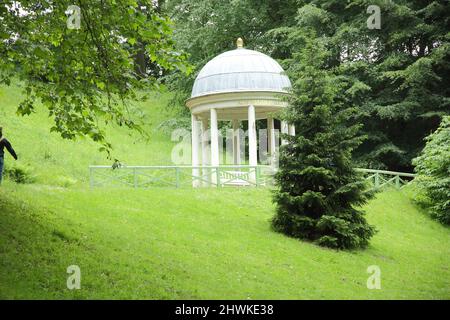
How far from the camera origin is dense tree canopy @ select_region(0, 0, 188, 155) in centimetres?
905

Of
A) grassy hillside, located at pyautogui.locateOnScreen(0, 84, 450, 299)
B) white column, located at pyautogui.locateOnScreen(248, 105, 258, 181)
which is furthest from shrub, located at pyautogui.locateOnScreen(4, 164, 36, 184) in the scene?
white column, located at pyautogui.locateOnScreen(248, 105, 258, 181)

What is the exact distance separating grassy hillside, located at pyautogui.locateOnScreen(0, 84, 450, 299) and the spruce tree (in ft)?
1.99

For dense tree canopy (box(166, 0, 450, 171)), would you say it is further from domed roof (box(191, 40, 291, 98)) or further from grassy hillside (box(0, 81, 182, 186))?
grassy hillside (box(0, 81, 182, 186))

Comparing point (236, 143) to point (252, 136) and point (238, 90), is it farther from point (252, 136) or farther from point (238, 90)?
point (238, 90)

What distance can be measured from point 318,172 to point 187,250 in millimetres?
4553

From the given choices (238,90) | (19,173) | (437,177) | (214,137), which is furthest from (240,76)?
(437,177)

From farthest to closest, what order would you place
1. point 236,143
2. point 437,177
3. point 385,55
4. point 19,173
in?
1. point 385,55
2. point 236,143
3. point 437,177
4. point 19,173

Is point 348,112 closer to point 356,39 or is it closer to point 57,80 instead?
point 57,80

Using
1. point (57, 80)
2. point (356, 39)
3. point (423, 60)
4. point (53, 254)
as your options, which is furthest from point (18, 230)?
point (356, 39)

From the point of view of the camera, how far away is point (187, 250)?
35.4 feet

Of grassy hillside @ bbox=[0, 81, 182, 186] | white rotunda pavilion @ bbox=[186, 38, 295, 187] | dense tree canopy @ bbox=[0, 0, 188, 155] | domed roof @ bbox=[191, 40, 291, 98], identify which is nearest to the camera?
dense tree canopy @ bbox=[0, 0, 188, 155]

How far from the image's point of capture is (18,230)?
948cm

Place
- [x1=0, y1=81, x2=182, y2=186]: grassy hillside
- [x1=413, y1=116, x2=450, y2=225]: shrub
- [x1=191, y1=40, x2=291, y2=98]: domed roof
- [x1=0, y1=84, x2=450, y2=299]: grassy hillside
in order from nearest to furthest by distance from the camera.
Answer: [x1=0, y1=84, x2=450, y2=299]: grassy hillside < [x1=191, y1=40, x2=291, y2=98]: domed roof < [x1=413, y1=116, x2=450, y2=225]: shrub < [x1=0, y1=81, x2=182, y2=186]: grassy hillside

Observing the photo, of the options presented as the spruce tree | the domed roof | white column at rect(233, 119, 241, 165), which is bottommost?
the spruce tree
